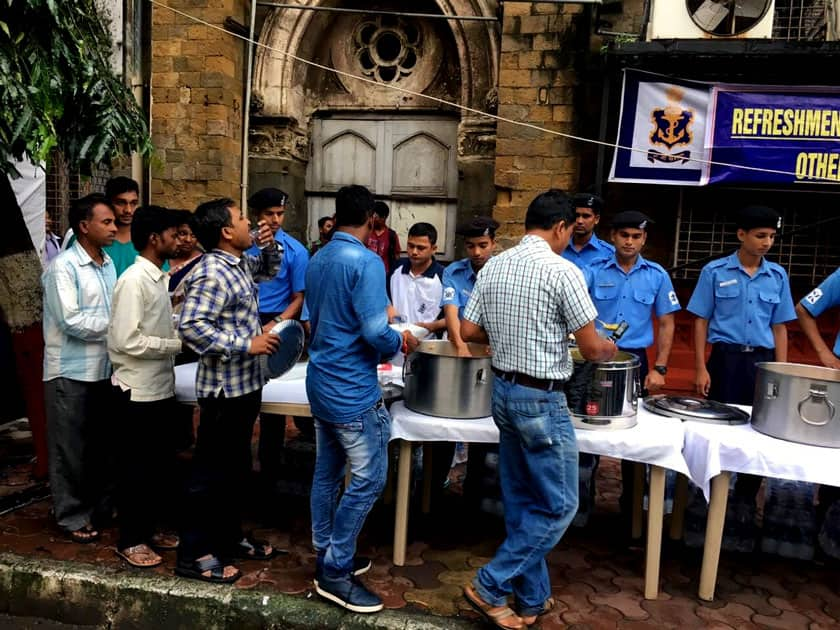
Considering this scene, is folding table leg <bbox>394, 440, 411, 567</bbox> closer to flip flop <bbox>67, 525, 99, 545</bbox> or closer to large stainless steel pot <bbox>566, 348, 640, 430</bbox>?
large stainless steel pot <bbox>566, 348, 640, 430</bbox>

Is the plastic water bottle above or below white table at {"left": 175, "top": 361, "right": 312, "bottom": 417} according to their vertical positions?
below

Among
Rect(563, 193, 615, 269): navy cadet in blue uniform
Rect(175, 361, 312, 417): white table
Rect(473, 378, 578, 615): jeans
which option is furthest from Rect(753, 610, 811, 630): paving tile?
Rect(175, 361, 312, 417): white table

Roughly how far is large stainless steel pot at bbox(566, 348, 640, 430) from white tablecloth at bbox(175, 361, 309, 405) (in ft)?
4.62

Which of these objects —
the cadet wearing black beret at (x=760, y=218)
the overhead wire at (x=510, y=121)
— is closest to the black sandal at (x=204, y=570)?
the cadet wearing black beret at (x=760, y=218)

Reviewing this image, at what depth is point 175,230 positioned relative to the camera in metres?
3.74

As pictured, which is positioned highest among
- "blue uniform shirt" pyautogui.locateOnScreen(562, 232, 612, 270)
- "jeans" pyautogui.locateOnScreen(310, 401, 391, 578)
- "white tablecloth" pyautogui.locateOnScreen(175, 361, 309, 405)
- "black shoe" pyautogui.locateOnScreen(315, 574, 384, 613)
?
"blue uniform shirt" pyautogui.locateOnScreen(562, 232, 612, 270)

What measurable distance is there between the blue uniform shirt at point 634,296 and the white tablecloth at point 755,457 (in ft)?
3.58

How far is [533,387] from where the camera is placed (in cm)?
298

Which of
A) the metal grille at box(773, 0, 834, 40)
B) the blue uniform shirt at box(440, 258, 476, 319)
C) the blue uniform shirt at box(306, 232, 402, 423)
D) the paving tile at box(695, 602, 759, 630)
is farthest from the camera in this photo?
the metal grille at box(773, 0, 834, 40)

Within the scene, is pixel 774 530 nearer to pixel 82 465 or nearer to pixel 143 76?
pixel 82 465

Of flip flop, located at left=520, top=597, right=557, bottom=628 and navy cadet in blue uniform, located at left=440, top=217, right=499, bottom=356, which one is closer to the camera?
flip flop, located at left=520, top=597, right=557, bottom=628

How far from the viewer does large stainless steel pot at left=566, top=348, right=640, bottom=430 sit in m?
3.38

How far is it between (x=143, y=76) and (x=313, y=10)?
2.26 m

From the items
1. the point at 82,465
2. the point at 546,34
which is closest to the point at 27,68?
the point at 82,465
